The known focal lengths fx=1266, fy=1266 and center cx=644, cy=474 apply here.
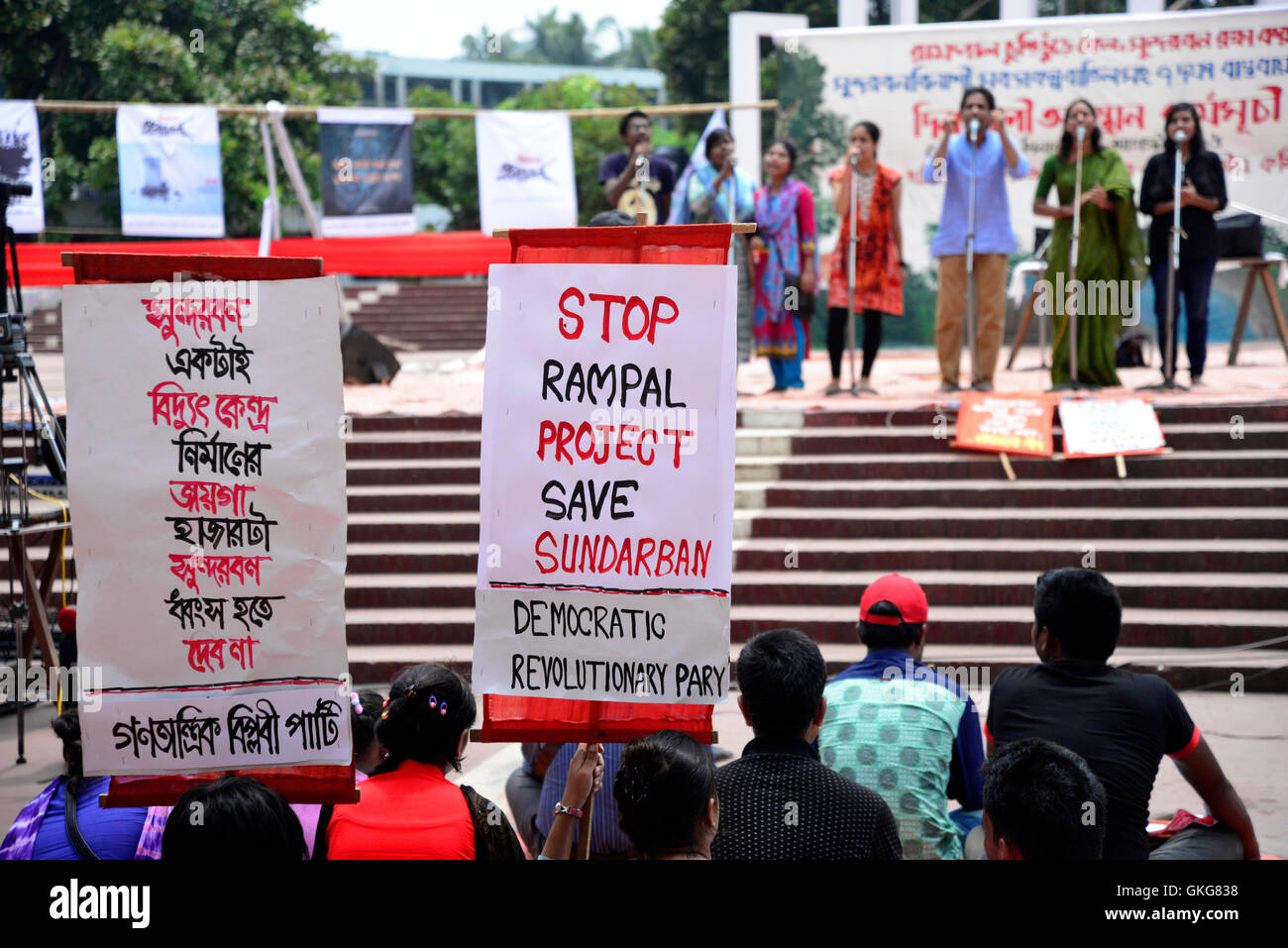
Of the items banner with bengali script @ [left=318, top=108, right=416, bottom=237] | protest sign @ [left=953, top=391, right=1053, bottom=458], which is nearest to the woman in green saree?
protest sign @ [left=953, top=391, right=1053, bottom=458]

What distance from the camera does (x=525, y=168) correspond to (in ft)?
40.1

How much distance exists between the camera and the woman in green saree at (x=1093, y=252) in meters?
9.66

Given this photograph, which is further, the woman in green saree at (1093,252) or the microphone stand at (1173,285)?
the woman in green saree at (1093,252)

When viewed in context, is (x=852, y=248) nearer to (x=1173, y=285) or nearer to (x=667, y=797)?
(x=1173, y=285)

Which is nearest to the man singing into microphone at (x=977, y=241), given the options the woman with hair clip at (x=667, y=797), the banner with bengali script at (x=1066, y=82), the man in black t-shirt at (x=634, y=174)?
the man in black t-shirt at (x=634, y=174)

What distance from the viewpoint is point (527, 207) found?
12.3m

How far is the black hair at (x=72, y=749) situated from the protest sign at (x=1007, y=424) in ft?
21.3

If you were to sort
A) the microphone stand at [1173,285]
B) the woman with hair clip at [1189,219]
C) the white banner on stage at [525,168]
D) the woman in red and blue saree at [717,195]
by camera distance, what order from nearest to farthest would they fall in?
the microphone stand at [1173,285]
the woman with hair clip at [1189,219]
the woman in red and blue saree at [717,195]
the white banner on stage at [525,168]

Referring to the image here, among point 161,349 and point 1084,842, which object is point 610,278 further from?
point 1084,842

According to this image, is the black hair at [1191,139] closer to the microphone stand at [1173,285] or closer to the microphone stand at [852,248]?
the microphone stand at [1173,285]

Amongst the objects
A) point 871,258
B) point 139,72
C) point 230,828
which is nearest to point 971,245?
point 871,258

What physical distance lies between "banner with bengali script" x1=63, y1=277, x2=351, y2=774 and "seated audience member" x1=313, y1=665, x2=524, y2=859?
0.19 m

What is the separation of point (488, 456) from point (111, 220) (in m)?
24.1

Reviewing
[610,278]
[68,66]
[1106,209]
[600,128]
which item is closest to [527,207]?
[1106,209]
